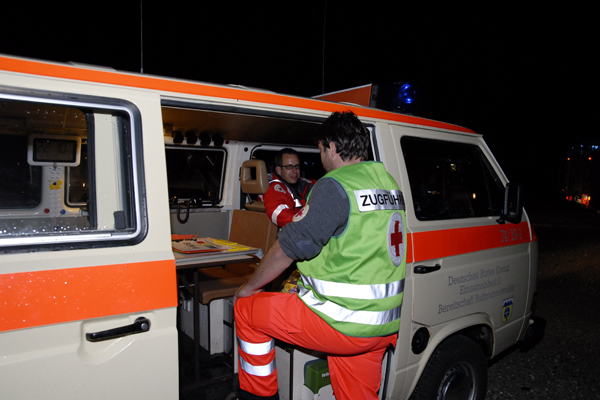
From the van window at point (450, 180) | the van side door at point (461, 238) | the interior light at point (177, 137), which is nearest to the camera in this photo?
the van side door at point (461, 238)

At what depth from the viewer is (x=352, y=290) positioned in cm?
169

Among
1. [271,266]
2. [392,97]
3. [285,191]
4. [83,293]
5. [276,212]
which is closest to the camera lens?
[83,293]

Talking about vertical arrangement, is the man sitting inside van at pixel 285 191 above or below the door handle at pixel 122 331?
above

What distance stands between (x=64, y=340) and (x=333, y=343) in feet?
3.35

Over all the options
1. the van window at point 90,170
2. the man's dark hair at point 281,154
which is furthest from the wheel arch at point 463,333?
the man's dark hair at point 281,154

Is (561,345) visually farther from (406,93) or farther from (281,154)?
(281,154)

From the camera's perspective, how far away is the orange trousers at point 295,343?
5.73 feet

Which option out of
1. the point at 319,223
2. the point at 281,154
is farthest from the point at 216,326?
the point at 319,223

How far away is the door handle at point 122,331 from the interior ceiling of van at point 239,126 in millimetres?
1413

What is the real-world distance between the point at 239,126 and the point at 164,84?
5.70 ft

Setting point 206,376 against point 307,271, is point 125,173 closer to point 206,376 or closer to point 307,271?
point 307,271

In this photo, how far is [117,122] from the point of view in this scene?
1562 mm

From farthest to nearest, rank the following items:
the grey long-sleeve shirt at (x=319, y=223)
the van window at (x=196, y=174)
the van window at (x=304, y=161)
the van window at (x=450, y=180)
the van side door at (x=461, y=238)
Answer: the van window at (x=304, y=161) → the van window at (x=196, y=174) → the van window at (x=450, y=180) → the van side door at (x=461, y=238) → the grey long-sleeve shirt at (x=319, y=223)

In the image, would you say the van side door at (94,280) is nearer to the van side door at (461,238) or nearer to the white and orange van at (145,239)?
the white and orange van at (145,239)
